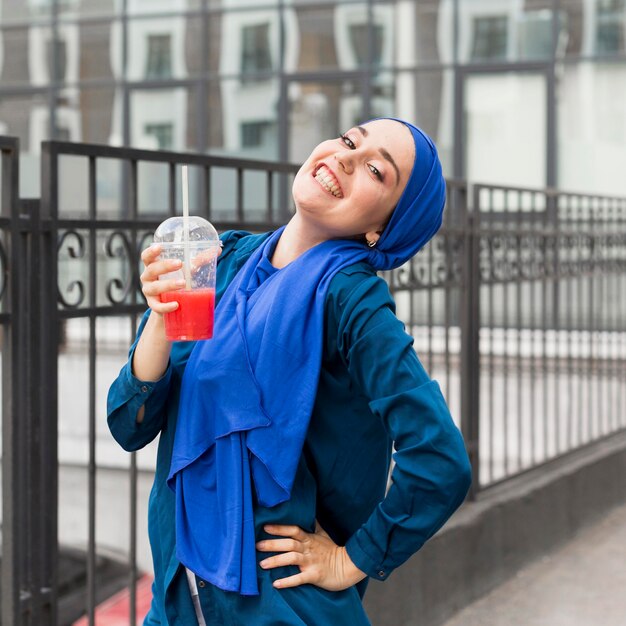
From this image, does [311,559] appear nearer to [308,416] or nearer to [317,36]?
[308,416]

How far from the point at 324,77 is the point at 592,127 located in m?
3.41

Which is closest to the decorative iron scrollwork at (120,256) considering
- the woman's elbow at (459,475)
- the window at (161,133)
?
the woman's elbow at (459,475)

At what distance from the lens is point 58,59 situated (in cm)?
1655

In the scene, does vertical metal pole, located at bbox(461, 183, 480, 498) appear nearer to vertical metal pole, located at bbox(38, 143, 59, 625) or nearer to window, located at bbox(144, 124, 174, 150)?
vertical metal pole, located at bbox(38, 143, 59, 625)

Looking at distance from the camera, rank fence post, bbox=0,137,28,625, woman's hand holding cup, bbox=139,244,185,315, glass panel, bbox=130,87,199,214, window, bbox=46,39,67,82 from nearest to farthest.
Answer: woman's hand holding cup, bbox=139,244,185,315, fence post, bbox=0,137,28,625, glass panel, bbox=130,87,199,214, window, bbox=46,39,67,82

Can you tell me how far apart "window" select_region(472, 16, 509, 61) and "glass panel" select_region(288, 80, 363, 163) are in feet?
5.26

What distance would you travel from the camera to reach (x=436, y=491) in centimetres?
182

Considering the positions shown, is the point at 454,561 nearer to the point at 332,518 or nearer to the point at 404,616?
the point at 404,616

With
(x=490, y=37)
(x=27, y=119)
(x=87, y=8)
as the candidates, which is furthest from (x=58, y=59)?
(x=490, y=37)

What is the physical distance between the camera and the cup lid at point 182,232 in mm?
1825

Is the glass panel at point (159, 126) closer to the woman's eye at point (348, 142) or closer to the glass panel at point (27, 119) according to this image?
the glass panel at point (27, 119)

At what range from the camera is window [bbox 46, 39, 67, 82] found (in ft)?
54.2

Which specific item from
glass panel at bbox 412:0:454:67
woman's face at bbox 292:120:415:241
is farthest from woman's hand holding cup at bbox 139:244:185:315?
glass panel at bbox 412:0:454:67

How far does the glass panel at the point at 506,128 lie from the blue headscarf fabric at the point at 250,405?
1249 cm
